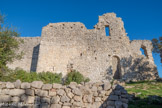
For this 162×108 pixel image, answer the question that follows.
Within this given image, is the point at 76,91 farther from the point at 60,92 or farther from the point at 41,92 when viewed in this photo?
the point at 41,92

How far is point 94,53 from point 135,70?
6.08 metres

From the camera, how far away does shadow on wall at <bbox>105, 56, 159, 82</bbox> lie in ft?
47.2

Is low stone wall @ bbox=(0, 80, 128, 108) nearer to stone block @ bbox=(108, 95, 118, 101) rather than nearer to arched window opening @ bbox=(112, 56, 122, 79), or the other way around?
stone block @ bbox=(108, 95, 118, 101)

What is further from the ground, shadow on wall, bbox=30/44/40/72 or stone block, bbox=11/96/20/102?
shadow on wall, bbox=30/44/40/72

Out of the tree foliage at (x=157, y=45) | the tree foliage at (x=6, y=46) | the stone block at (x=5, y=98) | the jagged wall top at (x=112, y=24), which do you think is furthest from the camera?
the jagged wall top at (x=112, y=24)

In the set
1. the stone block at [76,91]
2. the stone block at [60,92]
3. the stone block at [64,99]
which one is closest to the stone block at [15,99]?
the stone block at [60,92]

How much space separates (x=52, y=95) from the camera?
5.04 meters

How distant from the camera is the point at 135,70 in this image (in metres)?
14.7

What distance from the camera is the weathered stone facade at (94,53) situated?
49.1 feet

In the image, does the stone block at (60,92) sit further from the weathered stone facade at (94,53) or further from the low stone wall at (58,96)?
the weathered stone facade at (94,53)

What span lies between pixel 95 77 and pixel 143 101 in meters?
9.05

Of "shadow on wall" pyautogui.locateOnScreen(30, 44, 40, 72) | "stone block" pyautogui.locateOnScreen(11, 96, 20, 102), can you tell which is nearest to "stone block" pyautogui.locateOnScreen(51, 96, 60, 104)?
"stone block" pyautogui.locateOnScreen(11, 96, 20, 102)

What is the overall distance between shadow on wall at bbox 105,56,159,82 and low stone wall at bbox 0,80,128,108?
32.1ft

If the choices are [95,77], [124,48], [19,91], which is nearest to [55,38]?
[95,77]
